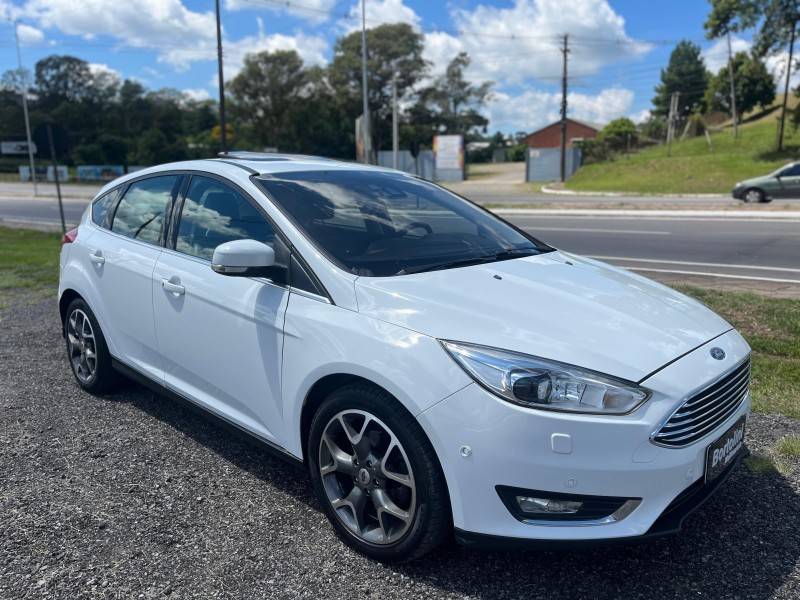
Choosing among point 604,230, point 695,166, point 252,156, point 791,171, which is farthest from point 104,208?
point 695,166

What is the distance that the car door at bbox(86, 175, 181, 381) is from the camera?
3.96 metres

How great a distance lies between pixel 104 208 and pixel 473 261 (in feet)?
9.55

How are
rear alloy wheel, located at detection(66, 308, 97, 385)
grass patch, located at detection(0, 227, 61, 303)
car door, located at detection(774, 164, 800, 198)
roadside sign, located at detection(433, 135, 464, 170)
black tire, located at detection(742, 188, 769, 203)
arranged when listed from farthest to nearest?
1. roadside sign, located at detection(433, 135, 464, 170)
2. black tire, located at detection(742, 188, 769, 203)
3. car door, located at detection(774, 164, 800, 198)
4. grass patch, located at detection(0, 227, 61, 303)
5. rear alloy wheel, located at detection(66, 308, 97, 385)

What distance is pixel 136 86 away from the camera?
3588 inches

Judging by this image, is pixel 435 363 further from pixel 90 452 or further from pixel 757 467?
pixel 90 452

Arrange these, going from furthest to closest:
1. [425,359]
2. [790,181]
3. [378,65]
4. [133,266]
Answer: [378,65], [790,181], [133,266], [425,359]

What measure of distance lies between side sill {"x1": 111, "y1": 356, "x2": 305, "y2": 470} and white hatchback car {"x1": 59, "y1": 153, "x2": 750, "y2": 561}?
20mm

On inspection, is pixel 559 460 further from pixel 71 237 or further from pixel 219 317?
pixel 71 237

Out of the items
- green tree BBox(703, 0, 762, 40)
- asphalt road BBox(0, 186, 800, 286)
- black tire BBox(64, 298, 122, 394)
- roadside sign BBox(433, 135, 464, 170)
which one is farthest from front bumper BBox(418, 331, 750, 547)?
roadside sign BBox(433, 135, 464, 170)

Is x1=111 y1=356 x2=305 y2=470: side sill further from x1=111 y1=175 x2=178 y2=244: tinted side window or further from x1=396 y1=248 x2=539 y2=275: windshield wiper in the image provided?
x1=396 y1=248 x2=539 y2=275: windshield wiper

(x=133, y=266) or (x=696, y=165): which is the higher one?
(x=696, y=165)

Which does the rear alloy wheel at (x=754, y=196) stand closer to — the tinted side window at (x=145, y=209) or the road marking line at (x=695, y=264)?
the road marking line at (x=695, y=264)

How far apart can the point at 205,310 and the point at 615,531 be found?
7.19 feet

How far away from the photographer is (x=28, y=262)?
37.7 ft
